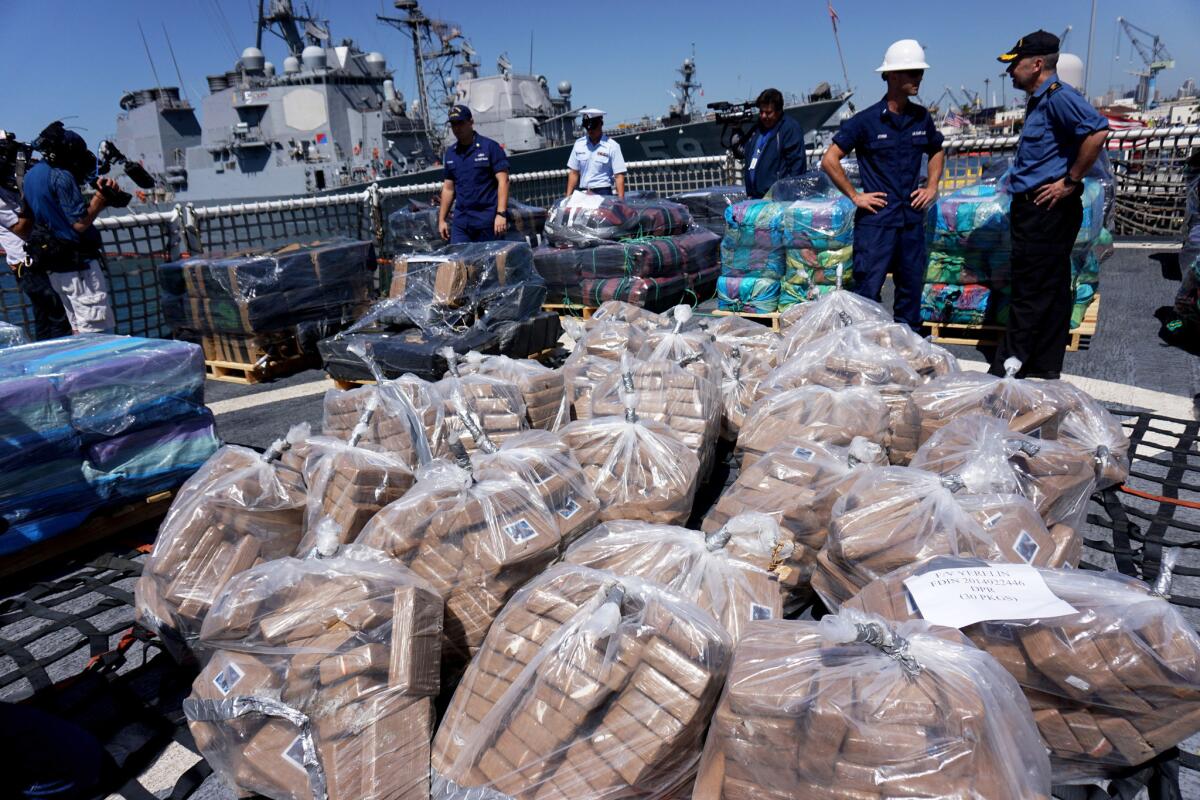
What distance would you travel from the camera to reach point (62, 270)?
5.10 metres

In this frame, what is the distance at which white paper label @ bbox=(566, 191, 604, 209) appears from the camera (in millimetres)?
6617

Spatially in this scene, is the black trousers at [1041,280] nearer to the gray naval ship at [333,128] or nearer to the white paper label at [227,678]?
the white paper label at [227,678]

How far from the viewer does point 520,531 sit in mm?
2131

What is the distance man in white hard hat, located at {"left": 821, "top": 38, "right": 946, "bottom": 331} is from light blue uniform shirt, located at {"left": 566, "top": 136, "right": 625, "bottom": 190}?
292 cm

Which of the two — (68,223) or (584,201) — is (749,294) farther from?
(68,223)

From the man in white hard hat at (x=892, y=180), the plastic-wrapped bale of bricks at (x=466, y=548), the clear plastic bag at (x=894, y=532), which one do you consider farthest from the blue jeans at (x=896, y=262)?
the plastic-wrapped bale of bricks at (x=466, y=548)

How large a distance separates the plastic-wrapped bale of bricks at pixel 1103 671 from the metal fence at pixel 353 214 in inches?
268

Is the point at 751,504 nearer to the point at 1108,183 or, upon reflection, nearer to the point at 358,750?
the point at 358,750

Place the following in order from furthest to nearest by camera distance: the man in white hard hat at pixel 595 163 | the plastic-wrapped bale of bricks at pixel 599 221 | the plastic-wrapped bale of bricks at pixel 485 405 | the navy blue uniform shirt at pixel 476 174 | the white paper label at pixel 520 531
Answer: the man in white hard hat at pixel 595 163, the plastic-wrapped bale of bricks at pixel 599 221, the navy blue uniform shirt at pixel 476 174, the plastic-wrapped bale of bricks at pixel 485 405, the white paper label at pixel 520 531

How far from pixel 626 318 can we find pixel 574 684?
137 inches

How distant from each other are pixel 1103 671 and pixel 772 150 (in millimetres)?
6054

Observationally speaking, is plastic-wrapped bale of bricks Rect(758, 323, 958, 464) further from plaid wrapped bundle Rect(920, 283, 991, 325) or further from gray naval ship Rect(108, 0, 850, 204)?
gray naval ship Rect(108, 0, 850, 204)

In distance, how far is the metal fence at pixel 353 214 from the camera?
6852 millimetres

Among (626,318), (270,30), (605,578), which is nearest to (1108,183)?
(626,318)
